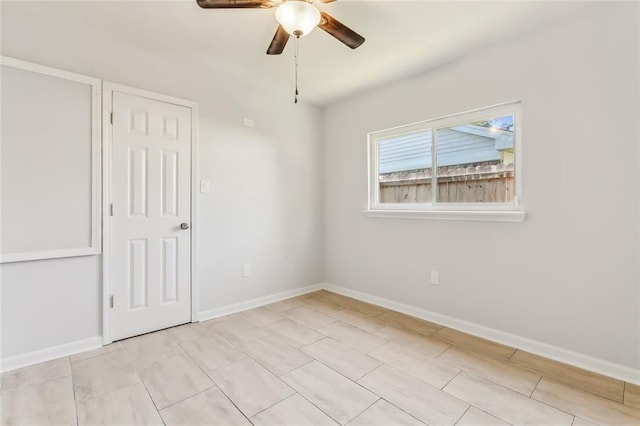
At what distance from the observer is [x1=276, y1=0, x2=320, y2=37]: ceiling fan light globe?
→ 157 cm

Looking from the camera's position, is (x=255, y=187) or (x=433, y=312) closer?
(x=433, y=312)

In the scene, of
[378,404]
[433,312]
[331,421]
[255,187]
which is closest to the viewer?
[331,421]

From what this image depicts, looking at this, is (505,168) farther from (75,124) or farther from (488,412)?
(75,124)

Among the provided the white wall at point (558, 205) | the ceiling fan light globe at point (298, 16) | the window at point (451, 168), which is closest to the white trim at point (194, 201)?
the ceiling fan light globe at point (298, 16)

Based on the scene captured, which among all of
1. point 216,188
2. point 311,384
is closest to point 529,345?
point 311,384

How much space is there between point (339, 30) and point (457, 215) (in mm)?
1775

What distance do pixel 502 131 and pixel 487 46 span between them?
2.29 ft

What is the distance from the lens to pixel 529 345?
2.24 m

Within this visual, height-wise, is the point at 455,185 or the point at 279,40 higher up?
the point at 279,40

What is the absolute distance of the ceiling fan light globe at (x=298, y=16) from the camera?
1571mm

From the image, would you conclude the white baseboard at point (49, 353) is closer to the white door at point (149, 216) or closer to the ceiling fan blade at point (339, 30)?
the white door at point (149, 216)

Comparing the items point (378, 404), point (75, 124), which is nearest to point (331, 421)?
point (378, 404)

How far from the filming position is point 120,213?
2.43m

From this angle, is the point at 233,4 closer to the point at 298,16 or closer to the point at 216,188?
the point at 298,16
